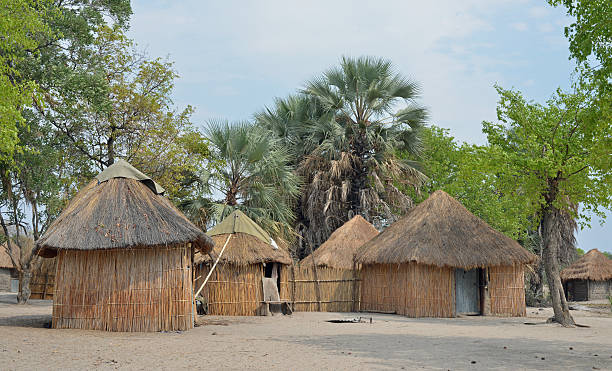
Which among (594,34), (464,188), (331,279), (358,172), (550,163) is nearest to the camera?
(594,34)

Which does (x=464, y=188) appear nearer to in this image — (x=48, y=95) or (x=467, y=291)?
(x=467, y=291)

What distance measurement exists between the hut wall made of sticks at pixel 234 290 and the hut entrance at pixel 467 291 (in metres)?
6.28

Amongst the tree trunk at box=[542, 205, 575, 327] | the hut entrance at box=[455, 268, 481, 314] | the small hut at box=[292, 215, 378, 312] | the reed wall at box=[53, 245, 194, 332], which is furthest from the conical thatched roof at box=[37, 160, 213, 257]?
the hut entrance at box=[455, 268, 481, 314]

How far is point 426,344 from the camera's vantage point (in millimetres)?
10508

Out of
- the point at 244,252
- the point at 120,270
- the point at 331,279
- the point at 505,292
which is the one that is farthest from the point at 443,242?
the point at 120,270

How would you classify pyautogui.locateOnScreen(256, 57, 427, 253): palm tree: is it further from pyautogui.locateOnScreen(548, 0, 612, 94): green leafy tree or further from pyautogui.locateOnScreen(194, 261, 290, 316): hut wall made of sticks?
pyautogui.locateOnScreen(548, 0, 612, 94): green leafy tree

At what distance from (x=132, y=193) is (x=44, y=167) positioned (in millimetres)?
7707

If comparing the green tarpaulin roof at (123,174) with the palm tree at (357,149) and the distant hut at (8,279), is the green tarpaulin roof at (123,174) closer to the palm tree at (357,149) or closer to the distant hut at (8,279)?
the palm tree at (357,149)

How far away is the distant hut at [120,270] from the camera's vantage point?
11.6m

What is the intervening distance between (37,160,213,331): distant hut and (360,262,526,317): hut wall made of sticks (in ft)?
27.4

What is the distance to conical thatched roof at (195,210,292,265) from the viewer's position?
56.6ft

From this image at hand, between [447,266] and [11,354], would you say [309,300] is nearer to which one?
[447,266]

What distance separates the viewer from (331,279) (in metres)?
20.6

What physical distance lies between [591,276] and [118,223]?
2624 centimetres
